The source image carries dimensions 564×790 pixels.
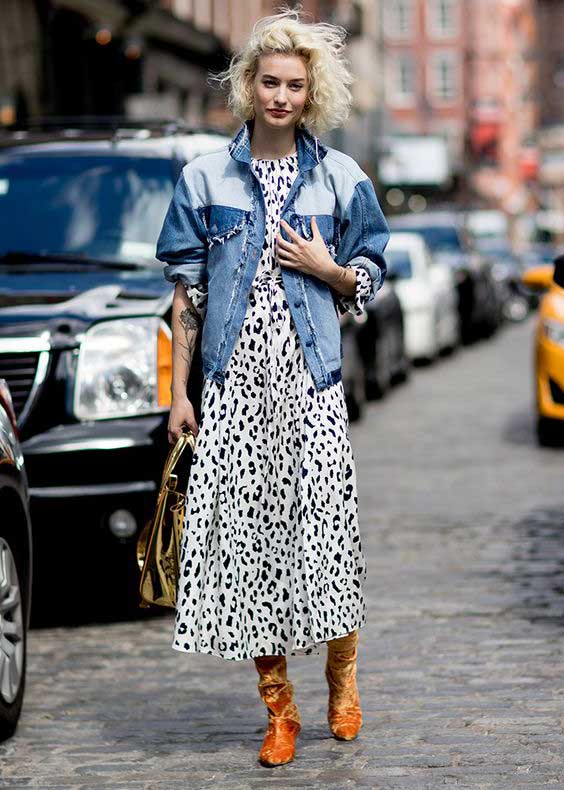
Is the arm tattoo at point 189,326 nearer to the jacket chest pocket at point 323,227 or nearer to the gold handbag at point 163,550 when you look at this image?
the gold handbag at point 163,550

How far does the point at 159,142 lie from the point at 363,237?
147 inches

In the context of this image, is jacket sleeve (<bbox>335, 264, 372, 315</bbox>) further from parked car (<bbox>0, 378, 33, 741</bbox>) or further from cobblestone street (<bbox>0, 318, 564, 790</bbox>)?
cobblestone street (<bbox>0, 318, 564, 790</bbox>)

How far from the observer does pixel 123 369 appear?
7.30 meters

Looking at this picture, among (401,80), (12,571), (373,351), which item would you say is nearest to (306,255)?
(12,571)

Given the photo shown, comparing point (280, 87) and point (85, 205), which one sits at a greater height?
point (280, 87)

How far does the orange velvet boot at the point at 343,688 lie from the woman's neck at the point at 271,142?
4.49 ft

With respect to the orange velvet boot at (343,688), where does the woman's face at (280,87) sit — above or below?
above

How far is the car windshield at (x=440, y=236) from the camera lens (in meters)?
26.9

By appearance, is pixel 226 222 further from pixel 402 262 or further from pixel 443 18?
pixel 443 18

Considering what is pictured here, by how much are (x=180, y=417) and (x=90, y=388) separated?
2.08 m

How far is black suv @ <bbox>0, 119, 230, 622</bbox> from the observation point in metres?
7.14

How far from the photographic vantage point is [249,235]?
5137 mm

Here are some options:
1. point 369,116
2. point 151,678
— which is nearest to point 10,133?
point 151,678

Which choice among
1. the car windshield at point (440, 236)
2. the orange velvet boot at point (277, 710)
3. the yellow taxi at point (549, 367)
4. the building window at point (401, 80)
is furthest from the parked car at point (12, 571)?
the building window at point (401, 80)
